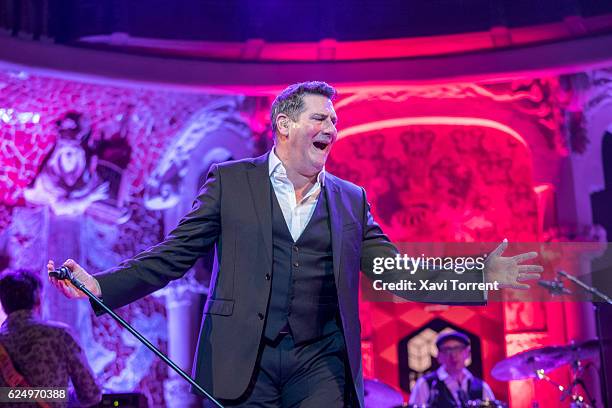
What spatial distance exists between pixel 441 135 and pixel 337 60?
3.03 feet

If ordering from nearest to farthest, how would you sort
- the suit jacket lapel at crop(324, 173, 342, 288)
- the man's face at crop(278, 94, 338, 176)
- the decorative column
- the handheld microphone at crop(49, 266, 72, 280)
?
the handheld microphone at crop(49, 266, 72, 280) < the suit jacket lapel at crop(324, 173, 342, 288) < the man's face at crop(278, 94, 338, 176) < the decorative column

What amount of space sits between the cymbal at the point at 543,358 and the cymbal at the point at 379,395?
0.64m

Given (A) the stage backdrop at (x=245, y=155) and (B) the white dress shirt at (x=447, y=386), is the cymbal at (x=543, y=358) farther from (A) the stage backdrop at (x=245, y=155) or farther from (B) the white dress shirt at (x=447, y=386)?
(A) the stage backdrop at (x=245, y=155)

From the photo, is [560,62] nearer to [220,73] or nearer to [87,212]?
[220,73]

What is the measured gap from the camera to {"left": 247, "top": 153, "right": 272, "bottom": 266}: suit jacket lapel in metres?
2.18

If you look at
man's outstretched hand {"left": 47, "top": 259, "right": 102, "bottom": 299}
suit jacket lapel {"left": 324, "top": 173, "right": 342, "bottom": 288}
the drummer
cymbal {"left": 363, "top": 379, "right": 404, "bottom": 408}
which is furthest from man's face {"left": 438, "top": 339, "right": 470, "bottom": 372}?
man's outstretched hand {"left": 47, "top": 259, "right": 102, "bottom": 299}

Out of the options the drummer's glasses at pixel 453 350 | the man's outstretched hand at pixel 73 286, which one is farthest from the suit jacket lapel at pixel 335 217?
the drummer's glasses at pixel 453 350

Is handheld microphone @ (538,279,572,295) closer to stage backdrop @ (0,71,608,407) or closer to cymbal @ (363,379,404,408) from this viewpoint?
stage backdrop @ (0,71,608,407)

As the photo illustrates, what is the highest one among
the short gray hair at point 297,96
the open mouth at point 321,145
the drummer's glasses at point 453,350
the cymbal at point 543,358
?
the short gray hair at point 297,96

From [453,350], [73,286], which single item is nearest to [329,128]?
[73,286]

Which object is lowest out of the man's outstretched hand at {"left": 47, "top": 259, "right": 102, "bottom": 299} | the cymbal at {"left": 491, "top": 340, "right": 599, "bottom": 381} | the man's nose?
the cymbal at {"left": 491, "top": 340, "right": 599, "bottom": 381}

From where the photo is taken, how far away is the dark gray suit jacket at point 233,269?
2096mm

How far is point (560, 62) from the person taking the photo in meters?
5.16

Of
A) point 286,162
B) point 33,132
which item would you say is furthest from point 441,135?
point 286,162
